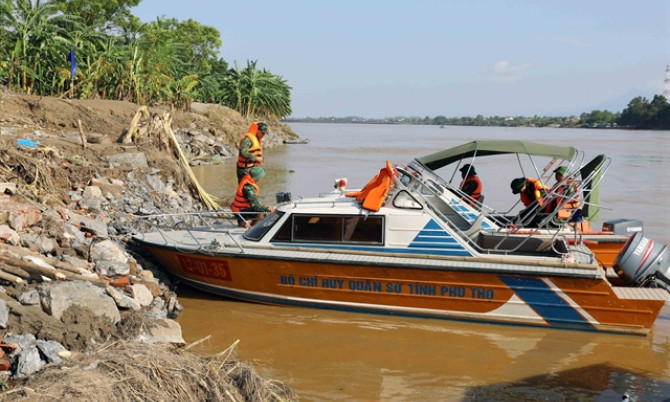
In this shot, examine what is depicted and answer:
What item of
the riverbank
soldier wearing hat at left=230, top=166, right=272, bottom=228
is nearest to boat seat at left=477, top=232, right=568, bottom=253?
soldier wearing hat at left=230, top=166, right=272, bottom=228

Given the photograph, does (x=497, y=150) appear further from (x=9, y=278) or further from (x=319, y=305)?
(x=9, y=278)

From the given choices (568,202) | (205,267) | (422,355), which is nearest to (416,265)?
(422,355)

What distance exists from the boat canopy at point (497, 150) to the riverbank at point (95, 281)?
16.7 ft

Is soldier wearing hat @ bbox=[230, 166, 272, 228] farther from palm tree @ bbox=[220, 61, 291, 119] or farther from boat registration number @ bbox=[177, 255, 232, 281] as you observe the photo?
palm tree @ bbox=[220, 61, 291, 119]

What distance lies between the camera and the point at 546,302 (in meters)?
8.35

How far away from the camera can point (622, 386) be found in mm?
7035

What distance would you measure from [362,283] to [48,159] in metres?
6.92

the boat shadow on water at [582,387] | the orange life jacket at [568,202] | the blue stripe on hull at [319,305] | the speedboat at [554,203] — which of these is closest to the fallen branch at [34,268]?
the blue stripe on hull at [319,305]

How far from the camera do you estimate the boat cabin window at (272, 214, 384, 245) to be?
29.3 ft

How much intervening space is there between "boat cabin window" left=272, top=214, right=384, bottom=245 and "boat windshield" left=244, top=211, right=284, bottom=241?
0.21m

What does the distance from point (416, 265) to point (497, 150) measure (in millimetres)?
3207

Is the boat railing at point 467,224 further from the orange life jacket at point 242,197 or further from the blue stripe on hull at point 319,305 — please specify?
the orange life jacket at point 242,197

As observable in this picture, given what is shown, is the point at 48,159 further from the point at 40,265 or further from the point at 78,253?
the point at 40,265

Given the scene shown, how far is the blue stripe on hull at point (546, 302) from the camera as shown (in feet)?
27.3
